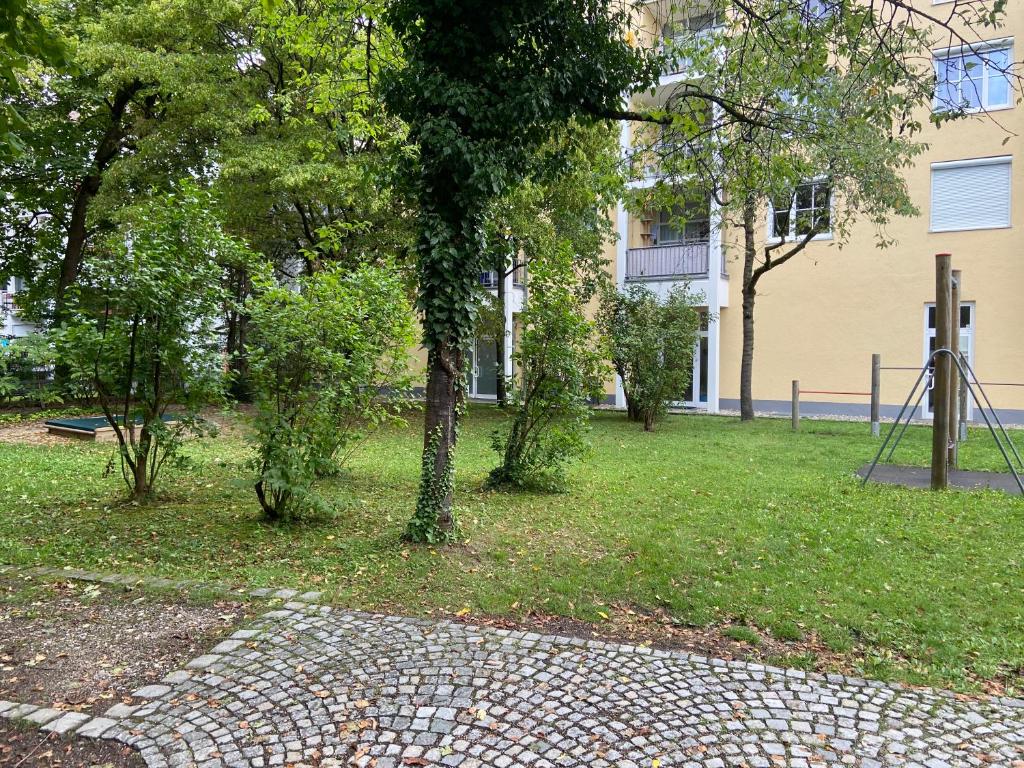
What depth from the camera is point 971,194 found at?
17672mm

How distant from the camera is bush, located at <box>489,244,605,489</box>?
318 inches

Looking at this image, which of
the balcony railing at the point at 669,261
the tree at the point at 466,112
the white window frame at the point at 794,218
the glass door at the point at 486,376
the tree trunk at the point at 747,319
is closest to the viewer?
the tree at the point at 466,112

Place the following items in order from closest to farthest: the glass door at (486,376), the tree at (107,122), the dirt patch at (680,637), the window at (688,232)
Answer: the dirt patch at (680,637), the tree at (107,122), the window at (688,232), the glass door at (486,376)

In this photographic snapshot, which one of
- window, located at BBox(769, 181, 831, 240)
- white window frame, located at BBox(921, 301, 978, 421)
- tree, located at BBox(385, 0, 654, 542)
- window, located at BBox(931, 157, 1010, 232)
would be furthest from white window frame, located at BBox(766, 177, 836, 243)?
tree, located at BBox(385, 0, 654, 542)

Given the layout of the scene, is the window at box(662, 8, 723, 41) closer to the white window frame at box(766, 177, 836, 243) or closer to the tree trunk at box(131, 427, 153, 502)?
the white window frame at box(766, 177, 836, 243)

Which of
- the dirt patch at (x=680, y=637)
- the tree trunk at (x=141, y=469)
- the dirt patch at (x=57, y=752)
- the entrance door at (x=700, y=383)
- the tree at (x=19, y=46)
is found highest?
the tree at (x=19, y=46)

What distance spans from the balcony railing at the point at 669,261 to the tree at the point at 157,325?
15476mm

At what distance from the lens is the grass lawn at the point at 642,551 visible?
172 inches

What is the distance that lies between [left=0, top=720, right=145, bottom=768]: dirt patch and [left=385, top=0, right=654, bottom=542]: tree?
2.99m

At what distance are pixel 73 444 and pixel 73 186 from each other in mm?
10018

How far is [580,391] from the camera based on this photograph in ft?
26.8

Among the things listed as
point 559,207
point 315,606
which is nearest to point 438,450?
point 315,606

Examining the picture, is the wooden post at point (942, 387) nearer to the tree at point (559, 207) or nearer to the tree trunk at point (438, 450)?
the tree at point (559, 207)

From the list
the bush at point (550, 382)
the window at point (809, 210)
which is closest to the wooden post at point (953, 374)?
the bush at point (550, 382)
